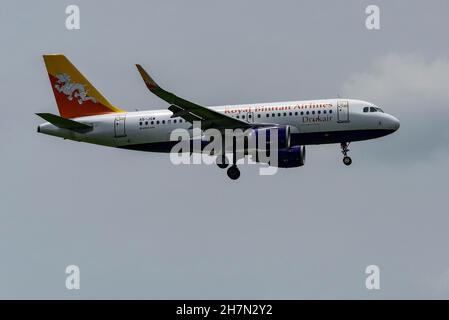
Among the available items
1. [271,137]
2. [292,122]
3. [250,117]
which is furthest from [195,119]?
[292,122]

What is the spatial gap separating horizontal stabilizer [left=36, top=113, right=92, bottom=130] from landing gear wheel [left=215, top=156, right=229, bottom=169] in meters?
7.87

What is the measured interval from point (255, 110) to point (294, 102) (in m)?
2.30

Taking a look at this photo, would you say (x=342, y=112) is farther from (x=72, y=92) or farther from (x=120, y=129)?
(x=72, y=92)

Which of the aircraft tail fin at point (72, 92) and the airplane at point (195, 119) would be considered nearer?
the airplane at point (195, 119)

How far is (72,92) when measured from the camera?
74375mm

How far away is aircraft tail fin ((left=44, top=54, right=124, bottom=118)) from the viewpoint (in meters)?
73.6

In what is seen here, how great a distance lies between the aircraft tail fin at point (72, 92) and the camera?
242ft

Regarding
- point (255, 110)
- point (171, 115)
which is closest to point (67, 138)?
point (171, 115)

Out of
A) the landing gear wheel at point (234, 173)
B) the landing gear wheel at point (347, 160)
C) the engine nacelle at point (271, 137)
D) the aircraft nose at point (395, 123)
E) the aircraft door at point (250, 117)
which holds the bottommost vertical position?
the landing gear wheel at point (234, 173)

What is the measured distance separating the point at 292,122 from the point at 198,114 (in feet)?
17.4

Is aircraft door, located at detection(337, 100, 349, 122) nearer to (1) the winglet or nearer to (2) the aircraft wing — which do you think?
(2) the aircraft wing

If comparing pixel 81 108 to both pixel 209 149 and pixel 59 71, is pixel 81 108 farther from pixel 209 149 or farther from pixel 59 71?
pixel 209 149

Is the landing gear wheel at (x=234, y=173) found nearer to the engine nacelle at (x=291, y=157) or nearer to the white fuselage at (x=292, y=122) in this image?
the engine nacelle at (x=291, y=157)

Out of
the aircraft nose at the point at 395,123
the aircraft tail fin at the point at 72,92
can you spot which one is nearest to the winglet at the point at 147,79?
the aircraft tail fin at the point at 72,92
